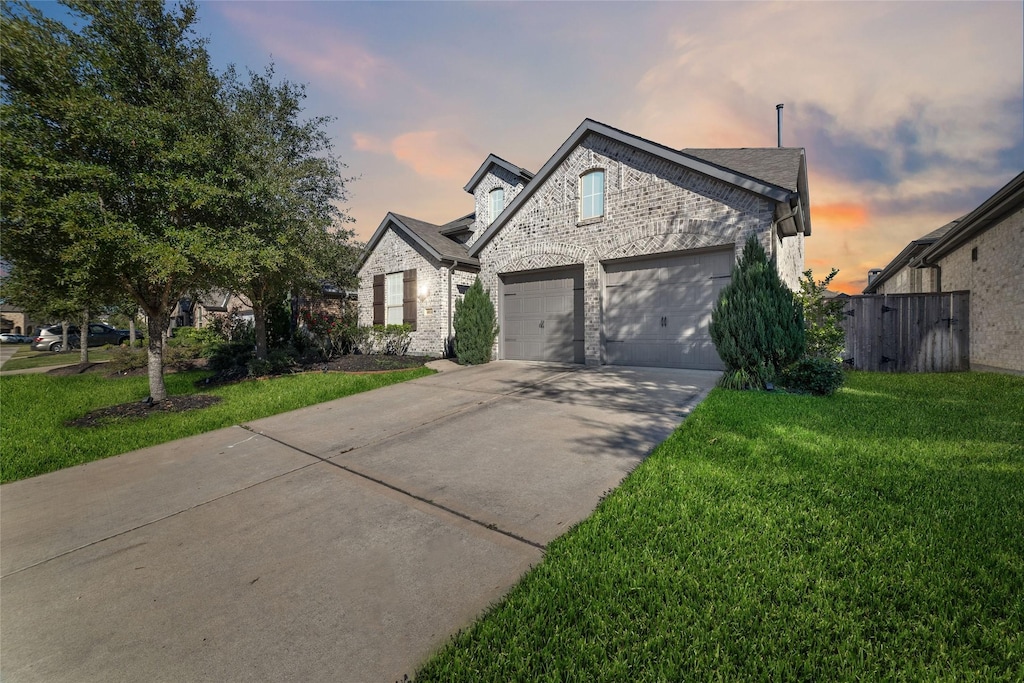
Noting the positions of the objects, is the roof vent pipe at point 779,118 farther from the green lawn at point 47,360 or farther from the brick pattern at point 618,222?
the green lawn at point 47,360

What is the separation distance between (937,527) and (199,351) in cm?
2028

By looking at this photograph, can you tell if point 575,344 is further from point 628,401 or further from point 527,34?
point 527,34

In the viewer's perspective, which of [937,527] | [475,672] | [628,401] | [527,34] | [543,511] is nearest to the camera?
[475,672]

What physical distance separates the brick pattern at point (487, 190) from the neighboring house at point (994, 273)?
13.1m

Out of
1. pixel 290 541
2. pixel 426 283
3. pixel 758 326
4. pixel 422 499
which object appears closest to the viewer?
pixel 290 541

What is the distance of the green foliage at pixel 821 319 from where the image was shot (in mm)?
8562

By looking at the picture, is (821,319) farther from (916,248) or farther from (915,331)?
(916,248)

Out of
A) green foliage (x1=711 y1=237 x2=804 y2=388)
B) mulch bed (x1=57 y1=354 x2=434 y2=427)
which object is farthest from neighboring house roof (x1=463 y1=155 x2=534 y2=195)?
green foliage (x1=711 y1=237 x2=804 y2=388)

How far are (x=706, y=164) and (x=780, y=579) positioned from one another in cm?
870

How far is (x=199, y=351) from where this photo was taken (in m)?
15.8

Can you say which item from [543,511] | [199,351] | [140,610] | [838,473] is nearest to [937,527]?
[838,473]

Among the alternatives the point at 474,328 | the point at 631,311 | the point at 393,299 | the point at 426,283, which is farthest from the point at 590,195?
the point at 393,299

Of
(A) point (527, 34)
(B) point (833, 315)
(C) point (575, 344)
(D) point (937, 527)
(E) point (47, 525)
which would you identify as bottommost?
(E) point (47, 525)

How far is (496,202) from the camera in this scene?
16.8 meters
